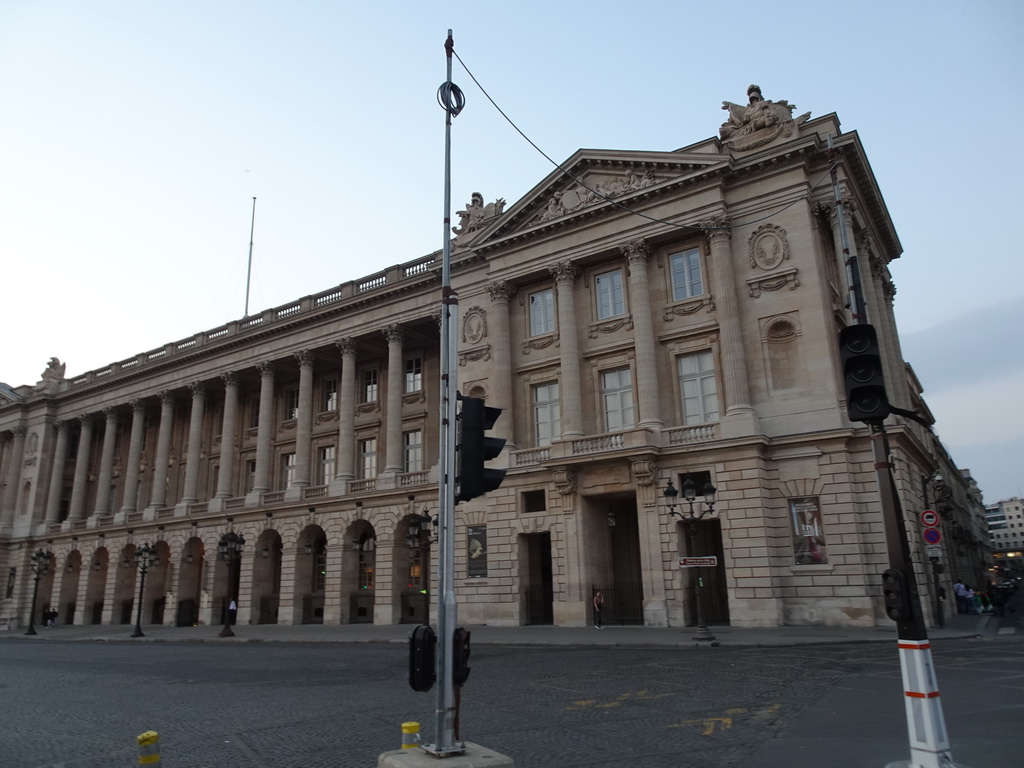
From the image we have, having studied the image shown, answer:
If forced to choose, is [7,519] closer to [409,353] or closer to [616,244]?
[409,353]

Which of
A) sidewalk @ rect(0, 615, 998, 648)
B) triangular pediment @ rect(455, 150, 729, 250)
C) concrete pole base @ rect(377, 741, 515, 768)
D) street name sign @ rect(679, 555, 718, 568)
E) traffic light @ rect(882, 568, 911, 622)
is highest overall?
triangular pediment @ rect(455, 150, 729, 250)

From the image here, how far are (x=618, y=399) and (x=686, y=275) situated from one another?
19.7 feet

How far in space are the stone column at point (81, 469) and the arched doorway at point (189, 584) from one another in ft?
50.7

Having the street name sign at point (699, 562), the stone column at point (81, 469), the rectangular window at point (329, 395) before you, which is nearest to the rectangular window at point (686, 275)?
the street name sign at point (699, 562)

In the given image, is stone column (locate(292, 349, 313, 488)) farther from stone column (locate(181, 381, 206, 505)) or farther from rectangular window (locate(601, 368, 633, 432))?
rectangular window (locate(601, 368, 633, 432))

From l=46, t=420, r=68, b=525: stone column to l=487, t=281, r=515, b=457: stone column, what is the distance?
4389cm

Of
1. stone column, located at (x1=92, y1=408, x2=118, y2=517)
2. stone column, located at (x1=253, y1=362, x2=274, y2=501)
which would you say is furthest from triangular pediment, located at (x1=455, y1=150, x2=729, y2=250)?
stone column, located at (x1=92, y1=408, x2=118, y2=517)

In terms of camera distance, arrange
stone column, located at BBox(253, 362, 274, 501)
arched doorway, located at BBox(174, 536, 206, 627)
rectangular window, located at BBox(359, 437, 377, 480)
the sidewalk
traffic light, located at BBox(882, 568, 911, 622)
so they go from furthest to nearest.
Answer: arched doorway, located at BBox(174, 536, 206, 627) < stone column, located at BBox(253, 362, 274, 501) < rectangular window, located at BBox(359, 437, 377, 480) < the sidewalk < traffic light, located at BBox(882, 568, 911, 622)

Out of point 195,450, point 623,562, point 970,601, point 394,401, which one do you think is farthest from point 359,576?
point 970,601

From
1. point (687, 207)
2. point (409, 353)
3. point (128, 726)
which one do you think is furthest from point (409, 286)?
point (128, 726)

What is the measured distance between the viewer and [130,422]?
60.1m

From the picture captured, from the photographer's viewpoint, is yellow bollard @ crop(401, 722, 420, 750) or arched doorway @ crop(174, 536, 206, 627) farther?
arched doorway @ crop(174, 536, 206, 627)

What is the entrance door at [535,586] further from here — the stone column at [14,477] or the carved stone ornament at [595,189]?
the stone column at [14,477]

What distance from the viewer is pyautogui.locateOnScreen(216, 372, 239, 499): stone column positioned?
47281 mm
